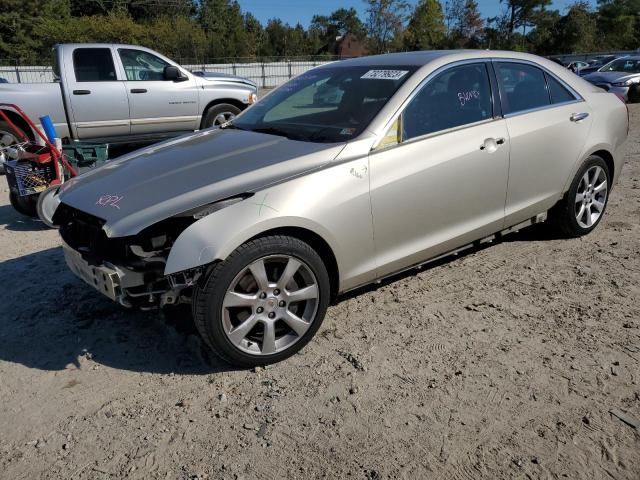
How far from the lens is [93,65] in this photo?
28.7ft

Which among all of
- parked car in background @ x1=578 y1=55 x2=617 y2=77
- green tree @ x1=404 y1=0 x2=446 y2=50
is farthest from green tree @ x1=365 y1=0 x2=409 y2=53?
parked car in background @ x1=578 y1=55 x2=617 y2=77

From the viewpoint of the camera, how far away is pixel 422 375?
3096 mm

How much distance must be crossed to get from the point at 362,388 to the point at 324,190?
1137 mm

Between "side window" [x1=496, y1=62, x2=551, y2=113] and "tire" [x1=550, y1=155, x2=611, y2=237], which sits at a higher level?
"side window" [x1=496, y1=62, x2=551, y2=113]

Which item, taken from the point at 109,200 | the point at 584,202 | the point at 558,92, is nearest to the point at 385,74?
the point at 558,92

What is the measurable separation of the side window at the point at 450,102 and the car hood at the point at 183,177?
26.2 inches

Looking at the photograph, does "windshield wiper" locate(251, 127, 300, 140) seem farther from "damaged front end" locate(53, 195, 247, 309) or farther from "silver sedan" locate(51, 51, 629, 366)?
"damaged front end" locate(53, 195, 247, 309)

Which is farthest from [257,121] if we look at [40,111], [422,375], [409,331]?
[40,111]

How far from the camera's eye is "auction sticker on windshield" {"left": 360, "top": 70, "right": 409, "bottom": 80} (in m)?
3.84

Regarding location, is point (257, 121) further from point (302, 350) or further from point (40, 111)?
point (40, 111)

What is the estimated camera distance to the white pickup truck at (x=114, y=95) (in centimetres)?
845

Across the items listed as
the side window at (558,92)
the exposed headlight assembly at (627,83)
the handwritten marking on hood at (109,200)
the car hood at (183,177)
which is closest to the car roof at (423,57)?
the side window at (558,92)

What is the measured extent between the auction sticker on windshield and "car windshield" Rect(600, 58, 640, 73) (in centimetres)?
1790

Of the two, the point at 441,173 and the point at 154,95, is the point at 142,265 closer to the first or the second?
the point at 441,173
